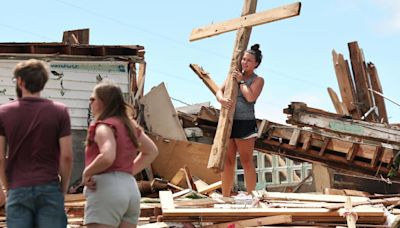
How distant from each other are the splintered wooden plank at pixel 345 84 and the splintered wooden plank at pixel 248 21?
7.73m

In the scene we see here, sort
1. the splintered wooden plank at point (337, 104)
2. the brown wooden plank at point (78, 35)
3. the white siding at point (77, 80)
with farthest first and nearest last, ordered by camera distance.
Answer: the splintered wooden plank at point (337, 104) < the brown wooden plank at point (78, 35) < the white siding at point (77, 80)

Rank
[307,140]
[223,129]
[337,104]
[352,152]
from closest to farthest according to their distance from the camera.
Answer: [223,129], [352,152], [307,140], [337,104]

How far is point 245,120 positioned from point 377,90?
9.46 meters

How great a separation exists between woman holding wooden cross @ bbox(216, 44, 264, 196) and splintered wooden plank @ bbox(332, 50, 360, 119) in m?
8.51

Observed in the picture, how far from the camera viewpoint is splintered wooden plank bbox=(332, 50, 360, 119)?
16.7 meters

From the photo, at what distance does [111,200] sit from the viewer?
15.1ft

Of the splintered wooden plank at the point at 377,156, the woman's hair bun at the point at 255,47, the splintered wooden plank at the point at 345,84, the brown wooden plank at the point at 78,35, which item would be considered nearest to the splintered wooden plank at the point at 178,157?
the splintered wooden plank at the point at 377,156

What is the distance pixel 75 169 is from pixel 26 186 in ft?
31.2

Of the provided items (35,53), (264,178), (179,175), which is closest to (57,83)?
(35,53)

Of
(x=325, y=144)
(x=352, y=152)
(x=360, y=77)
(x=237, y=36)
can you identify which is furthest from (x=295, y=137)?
(x=237, y=36)

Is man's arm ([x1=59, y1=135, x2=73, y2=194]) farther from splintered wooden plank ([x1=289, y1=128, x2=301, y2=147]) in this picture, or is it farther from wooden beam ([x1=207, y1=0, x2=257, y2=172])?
splintered wooden plank ([x1=289, y1=128, x2=301, y2=147])

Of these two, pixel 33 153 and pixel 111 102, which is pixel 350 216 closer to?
pixel 111 102

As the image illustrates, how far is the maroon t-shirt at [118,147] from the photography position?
4.72m

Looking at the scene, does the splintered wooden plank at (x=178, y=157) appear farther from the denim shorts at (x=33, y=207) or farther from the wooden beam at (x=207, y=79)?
the denim shorts at (x=33, y=207)
